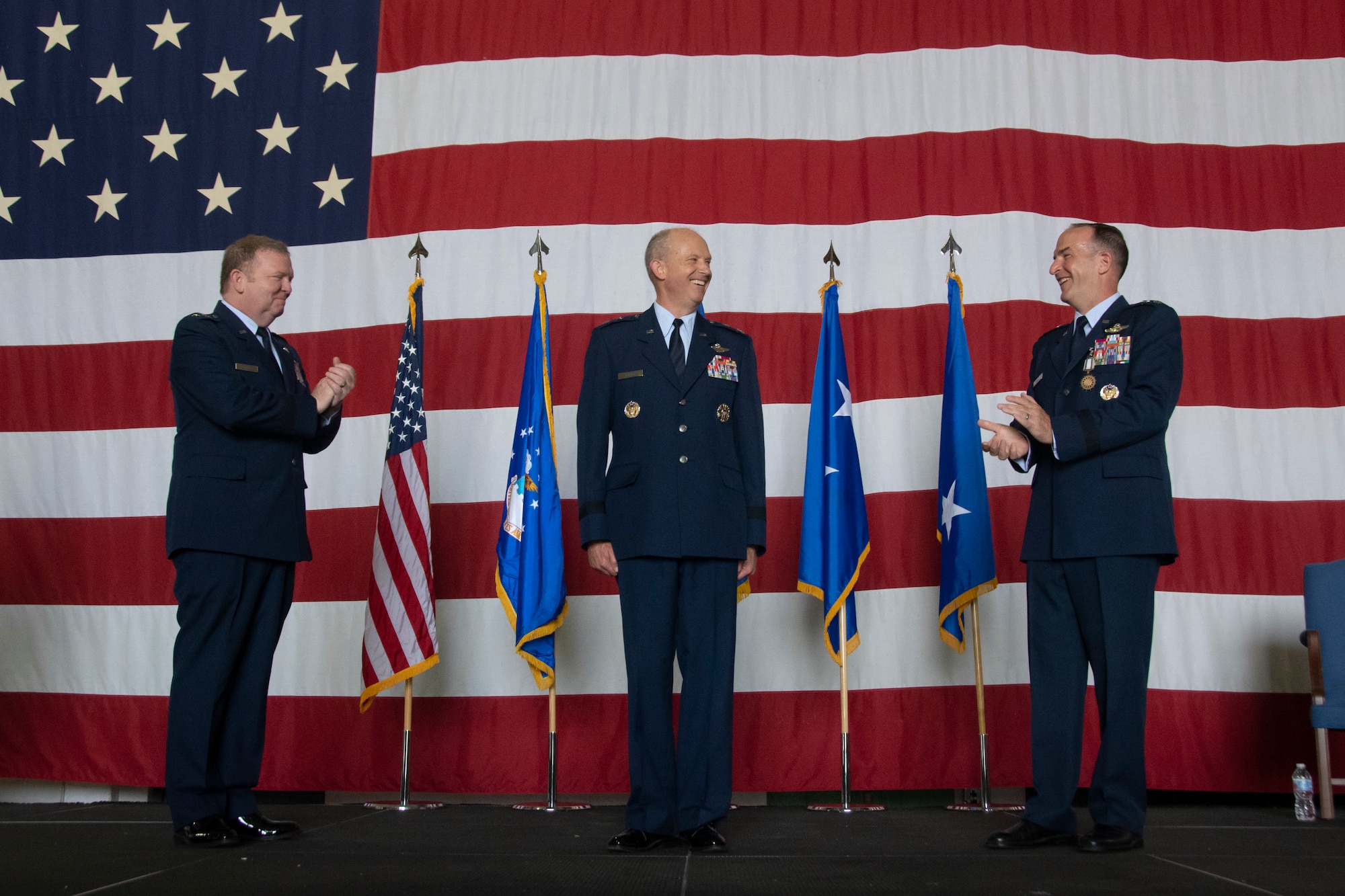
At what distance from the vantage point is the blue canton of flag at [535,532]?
320 centimetres

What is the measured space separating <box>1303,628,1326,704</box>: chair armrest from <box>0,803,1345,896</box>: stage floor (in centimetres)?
36

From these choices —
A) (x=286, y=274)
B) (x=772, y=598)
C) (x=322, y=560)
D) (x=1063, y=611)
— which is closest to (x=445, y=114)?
(x=286, y=274)

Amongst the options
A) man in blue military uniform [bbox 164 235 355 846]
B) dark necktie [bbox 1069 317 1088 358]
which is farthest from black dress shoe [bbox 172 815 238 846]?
dark necktie [bbox 1069 317 1088 358]

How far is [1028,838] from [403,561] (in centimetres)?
194

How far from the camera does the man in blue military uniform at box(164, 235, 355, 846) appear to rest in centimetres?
245

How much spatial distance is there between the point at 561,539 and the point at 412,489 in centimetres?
50

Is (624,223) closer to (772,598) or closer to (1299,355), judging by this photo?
(772,598)

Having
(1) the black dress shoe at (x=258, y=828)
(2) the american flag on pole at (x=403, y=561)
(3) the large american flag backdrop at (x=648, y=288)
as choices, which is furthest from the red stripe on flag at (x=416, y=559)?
(1) the black dress shoe at (x=258, y=828)

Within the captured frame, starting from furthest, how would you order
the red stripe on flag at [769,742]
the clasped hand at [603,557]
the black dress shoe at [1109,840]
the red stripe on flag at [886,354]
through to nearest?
1. the red stripe on flag at [886,354]
2. the red stripe on flag at [769,742]
3. the clasped hand at [603,557]
4. the black dress shoe at [1109,840]

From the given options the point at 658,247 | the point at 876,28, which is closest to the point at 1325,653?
the point at 658,247

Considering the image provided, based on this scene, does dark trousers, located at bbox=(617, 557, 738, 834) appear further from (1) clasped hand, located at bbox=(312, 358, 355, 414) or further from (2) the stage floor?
(1) clasped hand, located at bbox=(312, 358, 355, 414)

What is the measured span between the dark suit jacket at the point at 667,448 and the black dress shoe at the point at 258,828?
3.35 ft

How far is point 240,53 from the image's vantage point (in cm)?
400

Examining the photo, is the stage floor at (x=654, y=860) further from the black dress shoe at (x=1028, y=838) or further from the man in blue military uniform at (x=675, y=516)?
the man in blue military uniform at (x=675, y=516)
